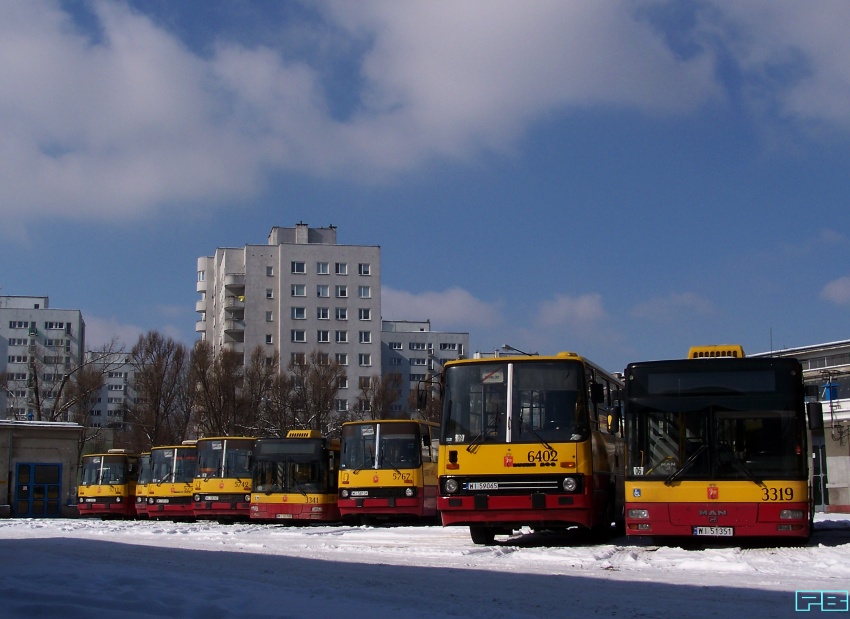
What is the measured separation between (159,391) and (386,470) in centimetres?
4281

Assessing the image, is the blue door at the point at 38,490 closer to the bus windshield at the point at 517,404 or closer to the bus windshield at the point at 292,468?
the bus windshield at the point at 292,468

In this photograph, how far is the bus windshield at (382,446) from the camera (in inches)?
1000

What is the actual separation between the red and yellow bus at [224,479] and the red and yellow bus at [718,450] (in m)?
16.1

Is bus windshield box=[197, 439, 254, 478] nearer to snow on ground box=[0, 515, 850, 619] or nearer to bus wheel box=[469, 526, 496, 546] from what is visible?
snow on ground box=[0, 515, 850, 619]

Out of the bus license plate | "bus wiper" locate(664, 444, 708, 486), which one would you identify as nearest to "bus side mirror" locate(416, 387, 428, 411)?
"bus wiper" locate(664, 444, 708, 486)

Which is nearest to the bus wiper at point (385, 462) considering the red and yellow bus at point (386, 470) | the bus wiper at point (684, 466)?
the red and yellow bus at point (386, 470)

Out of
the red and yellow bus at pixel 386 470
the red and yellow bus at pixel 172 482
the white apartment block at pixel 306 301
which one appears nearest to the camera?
the red and yellow bus at pixel 386 470

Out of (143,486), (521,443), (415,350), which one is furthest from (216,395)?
(415,350)

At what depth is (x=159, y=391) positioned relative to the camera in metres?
65.0

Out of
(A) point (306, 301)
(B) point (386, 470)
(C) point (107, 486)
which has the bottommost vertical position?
(C) point (107, 486)

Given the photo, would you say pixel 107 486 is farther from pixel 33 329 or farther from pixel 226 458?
pixel 33 329

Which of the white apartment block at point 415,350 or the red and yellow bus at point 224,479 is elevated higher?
the white apartment block at point 415,350

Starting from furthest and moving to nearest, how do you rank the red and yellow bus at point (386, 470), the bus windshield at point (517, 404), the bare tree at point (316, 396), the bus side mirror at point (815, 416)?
1. the bare tree at point (316, 396)
2. the red and yellow bus at point (386, 470)
3. the bus windshield at point (517, 404)
4. the bus side mirror at point (815, 416)

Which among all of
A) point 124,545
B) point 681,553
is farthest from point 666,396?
point 124,545
